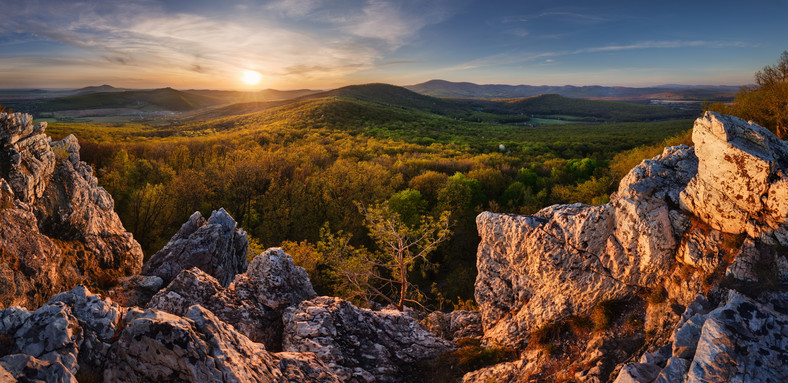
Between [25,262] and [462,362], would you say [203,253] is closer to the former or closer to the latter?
[25,262]

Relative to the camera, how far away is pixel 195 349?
745cm

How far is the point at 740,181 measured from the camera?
8.80m

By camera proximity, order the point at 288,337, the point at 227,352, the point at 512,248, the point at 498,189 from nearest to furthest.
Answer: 1. the point at 227,352
2. the point at 288,337
3. the point at 512,248
4. the point at 498,189

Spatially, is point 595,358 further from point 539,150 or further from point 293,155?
point 539,150

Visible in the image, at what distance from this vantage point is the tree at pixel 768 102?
28.7 meters

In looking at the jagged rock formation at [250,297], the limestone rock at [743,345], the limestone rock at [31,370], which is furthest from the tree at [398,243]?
the limestone rock at [31,370]

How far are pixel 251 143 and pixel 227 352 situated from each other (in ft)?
248

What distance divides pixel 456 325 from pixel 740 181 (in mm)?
11801

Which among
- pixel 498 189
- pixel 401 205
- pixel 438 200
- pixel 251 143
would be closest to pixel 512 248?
pixel 401 205

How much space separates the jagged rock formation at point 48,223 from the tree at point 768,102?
4773 centimetres

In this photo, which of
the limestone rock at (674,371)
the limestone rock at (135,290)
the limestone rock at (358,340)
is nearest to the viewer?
→ the limestone rock at (674,371)

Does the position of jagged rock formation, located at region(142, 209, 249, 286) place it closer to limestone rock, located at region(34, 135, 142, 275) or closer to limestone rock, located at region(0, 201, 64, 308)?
limestone rock, located at region(34, 135, 142, 275)

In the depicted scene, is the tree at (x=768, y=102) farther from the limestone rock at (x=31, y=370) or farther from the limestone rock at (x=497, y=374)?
the limestone rock at (x=31, y=370)

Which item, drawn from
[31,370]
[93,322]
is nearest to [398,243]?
[93,322]
